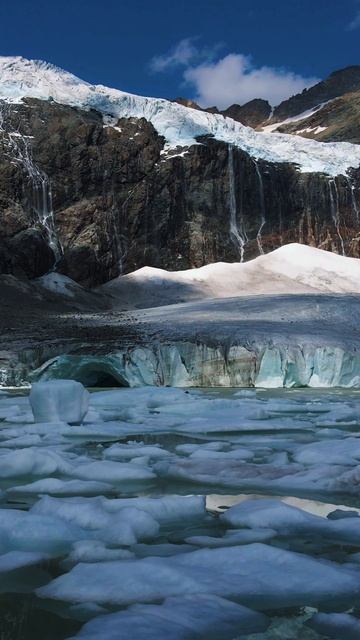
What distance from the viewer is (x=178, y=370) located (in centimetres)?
1695

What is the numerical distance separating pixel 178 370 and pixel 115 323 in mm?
5233

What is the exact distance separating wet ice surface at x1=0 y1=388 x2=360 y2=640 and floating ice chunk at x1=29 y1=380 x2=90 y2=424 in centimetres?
118

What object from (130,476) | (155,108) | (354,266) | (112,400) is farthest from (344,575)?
(155,108)

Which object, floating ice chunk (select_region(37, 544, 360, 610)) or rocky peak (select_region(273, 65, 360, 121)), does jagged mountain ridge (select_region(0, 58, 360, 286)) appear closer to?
floating ice chunk (select_region(37, 544, 360, 610))

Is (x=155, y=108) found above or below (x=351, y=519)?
above

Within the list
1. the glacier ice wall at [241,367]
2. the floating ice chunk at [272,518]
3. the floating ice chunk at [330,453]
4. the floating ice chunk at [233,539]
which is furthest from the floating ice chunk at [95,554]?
the glacier ice wall at [241,367]

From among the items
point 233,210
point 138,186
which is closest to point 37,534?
point 138,186

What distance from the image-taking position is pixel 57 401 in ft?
23.4

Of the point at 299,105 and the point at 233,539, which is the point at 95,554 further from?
the point at 299,105

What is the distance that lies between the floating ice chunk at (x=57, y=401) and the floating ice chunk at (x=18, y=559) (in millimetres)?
4382

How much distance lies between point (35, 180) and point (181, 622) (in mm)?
35712

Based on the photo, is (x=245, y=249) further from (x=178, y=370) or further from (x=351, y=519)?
(x=351, y=519)

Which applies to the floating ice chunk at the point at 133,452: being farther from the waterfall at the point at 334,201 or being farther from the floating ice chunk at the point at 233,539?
the waterfall at the point at 334,201

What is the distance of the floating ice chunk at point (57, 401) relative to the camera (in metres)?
7.12
